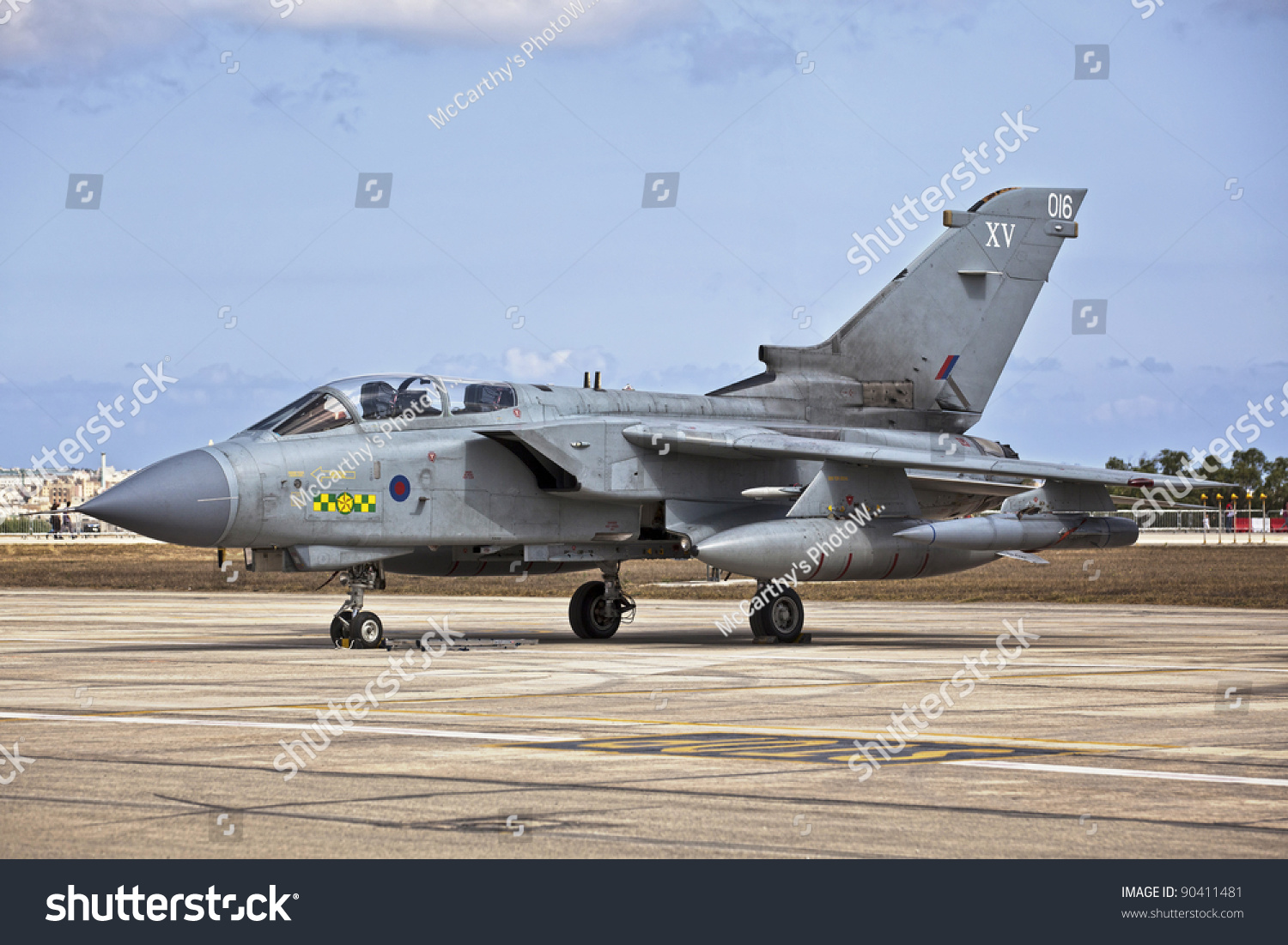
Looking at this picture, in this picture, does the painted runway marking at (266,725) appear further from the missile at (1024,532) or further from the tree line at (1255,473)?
the tree line at (1255,473)

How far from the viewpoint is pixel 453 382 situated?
18000 mm

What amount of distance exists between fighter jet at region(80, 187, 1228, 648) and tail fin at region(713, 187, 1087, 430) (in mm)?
30

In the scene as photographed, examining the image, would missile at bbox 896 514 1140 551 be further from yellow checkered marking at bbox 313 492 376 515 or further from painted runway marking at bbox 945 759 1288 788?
painted runway marking at bbox 945 759 1288 788

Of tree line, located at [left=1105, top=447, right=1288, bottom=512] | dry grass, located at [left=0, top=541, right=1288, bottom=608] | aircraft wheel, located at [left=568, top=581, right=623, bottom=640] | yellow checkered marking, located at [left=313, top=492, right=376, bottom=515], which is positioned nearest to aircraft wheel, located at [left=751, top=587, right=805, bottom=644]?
aircraft wheel, located at [left=568, top=581, right=623, bottom=640]

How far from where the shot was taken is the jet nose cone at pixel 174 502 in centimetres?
1499

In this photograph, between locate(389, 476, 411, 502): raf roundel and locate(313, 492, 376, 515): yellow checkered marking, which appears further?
locate(389, 476, 411, 502): raf roundel

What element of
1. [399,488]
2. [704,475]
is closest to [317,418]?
[399,488]

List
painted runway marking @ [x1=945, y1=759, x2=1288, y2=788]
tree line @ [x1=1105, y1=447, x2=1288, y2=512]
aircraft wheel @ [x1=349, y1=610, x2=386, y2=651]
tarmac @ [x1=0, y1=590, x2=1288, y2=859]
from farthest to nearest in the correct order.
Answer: tree line @ [x1=1105, y1=447, x2=1288, y2=512], aircraft wheel @ [x1=349, y1=610, x2=386, y2=651], painted runway marking @ [x1=945, y1=759, x2=1288, y2=788], tarmac @ [x1=0, y1=590, x2=1288, y2=859]

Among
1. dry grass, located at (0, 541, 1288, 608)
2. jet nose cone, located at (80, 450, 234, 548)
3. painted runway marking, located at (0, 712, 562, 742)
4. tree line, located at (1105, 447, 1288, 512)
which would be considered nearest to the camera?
painted runway marking, located at (0, 712, 562, 742)

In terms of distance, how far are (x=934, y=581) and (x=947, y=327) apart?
66.1 ft

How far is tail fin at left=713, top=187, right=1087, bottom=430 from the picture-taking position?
72.0 feet

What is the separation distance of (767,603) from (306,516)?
6405 mm

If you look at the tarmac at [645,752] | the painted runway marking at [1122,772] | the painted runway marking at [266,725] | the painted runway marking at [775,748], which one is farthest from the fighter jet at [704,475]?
the painted runway marking at [1122,772]
